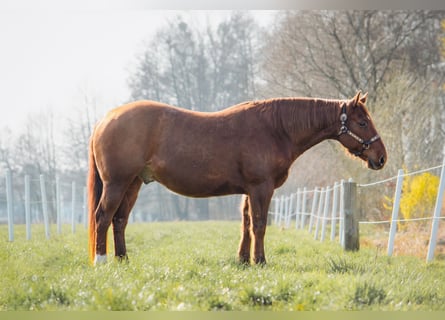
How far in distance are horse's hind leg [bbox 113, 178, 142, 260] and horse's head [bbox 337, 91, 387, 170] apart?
2554 mm

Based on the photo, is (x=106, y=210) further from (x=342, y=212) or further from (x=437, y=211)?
(x=342, y=212)

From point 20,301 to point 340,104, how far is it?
→ 4015 mm

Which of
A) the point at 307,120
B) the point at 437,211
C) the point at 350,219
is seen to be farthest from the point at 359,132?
the point at 350,219

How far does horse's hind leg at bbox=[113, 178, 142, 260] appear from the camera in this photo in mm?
6227

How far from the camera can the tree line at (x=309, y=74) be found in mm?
10742

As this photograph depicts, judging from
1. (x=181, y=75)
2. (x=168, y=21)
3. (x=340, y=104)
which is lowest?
(x=340, y=104)

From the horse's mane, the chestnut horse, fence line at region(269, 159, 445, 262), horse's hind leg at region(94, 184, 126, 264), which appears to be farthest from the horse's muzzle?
horse's hind leg at region(94, 184, 126, 264)

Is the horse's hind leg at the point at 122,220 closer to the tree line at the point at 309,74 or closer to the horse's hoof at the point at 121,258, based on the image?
the horse's hoof at the point at 121,258

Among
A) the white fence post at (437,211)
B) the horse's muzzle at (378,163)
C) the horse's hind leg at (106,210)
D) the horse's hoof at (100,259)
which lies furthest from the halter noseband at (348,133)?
the horse's hoof at (100,259)

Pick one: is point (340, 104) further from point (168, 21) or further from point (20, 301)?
point (168, 21)

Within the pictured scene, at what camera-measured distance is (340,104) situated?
6.19 meters

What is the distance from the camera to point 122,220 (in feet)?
Answer: 20.6

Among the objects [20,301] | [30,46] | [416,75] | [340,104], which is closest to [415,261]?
[340,104]

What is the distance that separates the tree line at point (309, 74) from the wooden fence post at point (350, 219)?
3.14 meters
